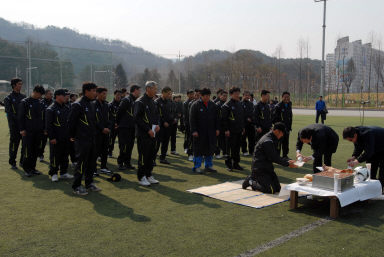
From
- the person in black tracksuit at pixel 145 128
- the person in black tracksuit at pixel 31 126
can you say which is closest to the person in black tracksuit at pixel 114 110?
the person in black tracksuit at pixel 31 126

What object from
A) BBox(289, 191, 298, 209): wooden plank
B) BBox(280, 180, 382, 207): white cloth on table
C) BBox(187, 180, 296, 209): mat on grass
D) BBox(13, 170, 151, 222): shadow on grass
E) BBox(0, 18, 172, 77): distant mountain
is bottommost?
BBox(13, 170, 151, 222): shadow on grass

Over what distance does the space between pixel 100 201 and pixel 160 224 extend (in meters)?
1.77

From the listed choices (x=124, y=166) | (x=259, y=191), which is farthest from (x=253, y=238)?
(x=124, y=166)

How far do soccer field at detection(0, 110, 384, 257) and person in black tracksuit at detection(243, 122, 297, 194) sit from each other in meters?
0.68

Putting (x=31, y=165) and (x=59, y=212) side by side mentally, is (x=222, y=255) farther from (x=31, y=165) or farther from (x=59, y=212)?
(x=31, y=165)

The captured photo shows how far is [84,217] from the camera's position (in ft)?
18.5

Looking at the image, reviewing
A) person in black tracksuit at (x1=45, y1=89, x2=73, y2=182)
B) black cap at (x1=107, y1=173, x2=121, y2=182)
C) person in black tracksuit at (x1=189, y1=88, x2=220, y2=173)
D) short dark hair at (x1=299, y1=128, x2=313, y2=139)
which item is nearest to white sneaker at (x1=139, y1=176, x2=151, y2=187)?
black cap at (x1=107, y1=173, x2=121, y2=182)

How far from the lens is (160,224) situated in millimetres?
5305

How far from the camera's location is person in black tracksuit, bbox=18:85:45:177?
855cm

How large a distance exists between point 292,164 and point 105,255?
144 inches

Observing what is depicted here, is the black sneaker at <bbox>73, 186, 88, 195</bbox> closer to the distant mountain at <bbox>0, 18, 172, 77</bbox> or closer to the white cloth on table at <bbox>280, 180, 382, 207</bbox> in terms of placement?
the white cloth on table at <bbox>280, 180, 382, 207</bbox>

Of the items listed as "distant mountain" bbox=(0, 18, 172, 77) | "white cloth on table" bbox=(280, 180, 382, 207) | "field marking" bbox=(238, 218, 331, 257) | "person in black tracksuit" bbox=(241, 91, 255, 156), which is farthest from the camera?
"distant mountain" bbox=(0, 18, 172, 77)

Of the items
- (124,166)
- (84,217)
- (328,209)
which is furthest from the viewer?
(124,166)

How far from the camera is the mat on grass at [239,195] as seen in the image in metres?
6.36
